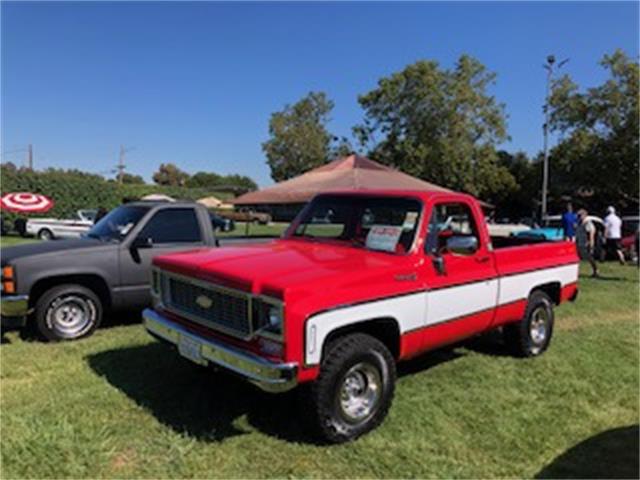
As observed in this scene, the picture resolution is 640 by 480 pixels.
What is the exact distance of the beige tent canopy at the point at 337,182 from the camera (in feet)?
41.1

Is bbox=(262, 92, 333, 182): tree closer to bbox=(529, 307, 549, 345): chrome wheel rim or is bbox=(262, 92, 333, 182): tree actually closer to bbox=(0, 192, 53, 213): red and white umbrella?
bbox=(0, 192, 53, 213): red and white umbrella

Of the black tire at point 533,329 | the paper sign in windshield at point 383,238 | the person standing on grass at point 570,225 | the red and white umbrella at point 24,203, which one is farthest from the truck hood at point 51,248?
the red and white umbrella at point 24,203

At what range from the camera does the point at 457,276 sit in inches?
205

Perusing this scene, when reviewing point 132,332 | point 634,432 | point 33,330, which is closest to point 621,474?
point 634,432

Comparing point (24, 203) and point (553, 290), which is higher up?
point (24, 203)

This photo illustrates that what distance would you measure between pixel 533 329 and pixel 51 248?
5.68 meters

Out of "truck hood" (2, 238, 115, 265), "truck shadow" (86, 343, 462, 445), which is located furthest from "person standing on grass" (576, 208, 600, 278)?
"truck hood" (2, 238, 115, 265)

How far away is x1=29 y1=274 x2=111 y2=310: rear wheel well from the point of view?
6.81 metres

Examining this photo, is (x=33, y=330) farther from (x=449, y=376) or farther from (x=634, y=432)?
(x=634, y=432)

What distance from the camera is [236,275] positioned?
4.22 metres

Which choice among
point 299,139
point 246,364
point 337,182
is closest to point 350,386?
point 246,364

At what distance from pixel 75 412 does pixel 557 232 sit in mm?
16831

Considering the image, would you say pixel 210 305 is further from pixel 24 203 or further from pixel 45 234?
pixel 24 203

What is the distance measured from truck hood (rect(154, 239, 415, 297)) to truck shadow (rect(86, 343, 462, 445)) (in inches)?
31.1
